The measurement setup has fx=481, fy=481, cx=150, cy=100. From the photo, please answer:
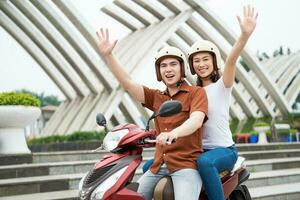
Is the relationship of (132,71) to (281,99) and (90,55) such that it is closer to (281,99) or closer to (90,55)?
(90,55)

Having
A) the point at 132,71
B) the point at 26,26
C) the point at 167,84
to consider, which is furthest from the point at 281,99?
the point at 167,84

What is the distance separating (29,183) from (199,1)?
1889 cm

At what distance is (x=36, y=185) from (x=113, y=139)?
9.83 feet

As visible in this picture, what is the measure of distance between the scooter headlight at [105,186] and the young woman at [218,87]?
0.68 m

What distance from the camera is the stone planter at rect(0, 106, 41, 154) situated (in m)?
6.81

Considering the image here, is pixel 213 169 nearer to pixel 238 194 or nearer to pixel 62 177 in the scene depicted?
pixel 238 194

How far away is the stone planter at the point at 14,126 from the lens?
6.81m

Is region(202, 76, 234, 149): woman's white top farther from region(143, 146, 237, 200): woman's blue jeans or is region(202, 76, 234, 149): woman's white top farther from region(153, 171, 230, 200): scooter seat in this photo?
region(153, 171, 230, 200): scooter seat

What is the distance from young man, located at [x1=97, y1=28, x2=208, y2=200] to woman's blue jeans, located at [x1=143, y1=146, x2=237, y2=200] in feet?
0.15

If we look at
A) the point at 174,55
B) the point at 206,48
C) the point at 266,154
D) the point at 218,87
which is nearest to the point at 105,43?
the point at 174,55

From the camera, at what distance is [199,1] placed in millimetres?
23094

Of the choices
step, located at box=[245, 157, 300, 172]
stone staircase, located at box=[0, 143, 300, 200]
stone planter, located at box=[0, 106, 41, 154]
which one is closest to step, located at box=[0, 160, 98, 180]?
stone staircase, located at box=[0, 143, 300, 200]

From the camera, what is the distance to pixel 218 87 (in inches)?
131

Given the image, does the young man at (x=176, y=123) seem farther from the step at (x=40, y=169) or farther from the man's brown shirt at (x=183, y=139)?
the step at (x=40, y=169)
